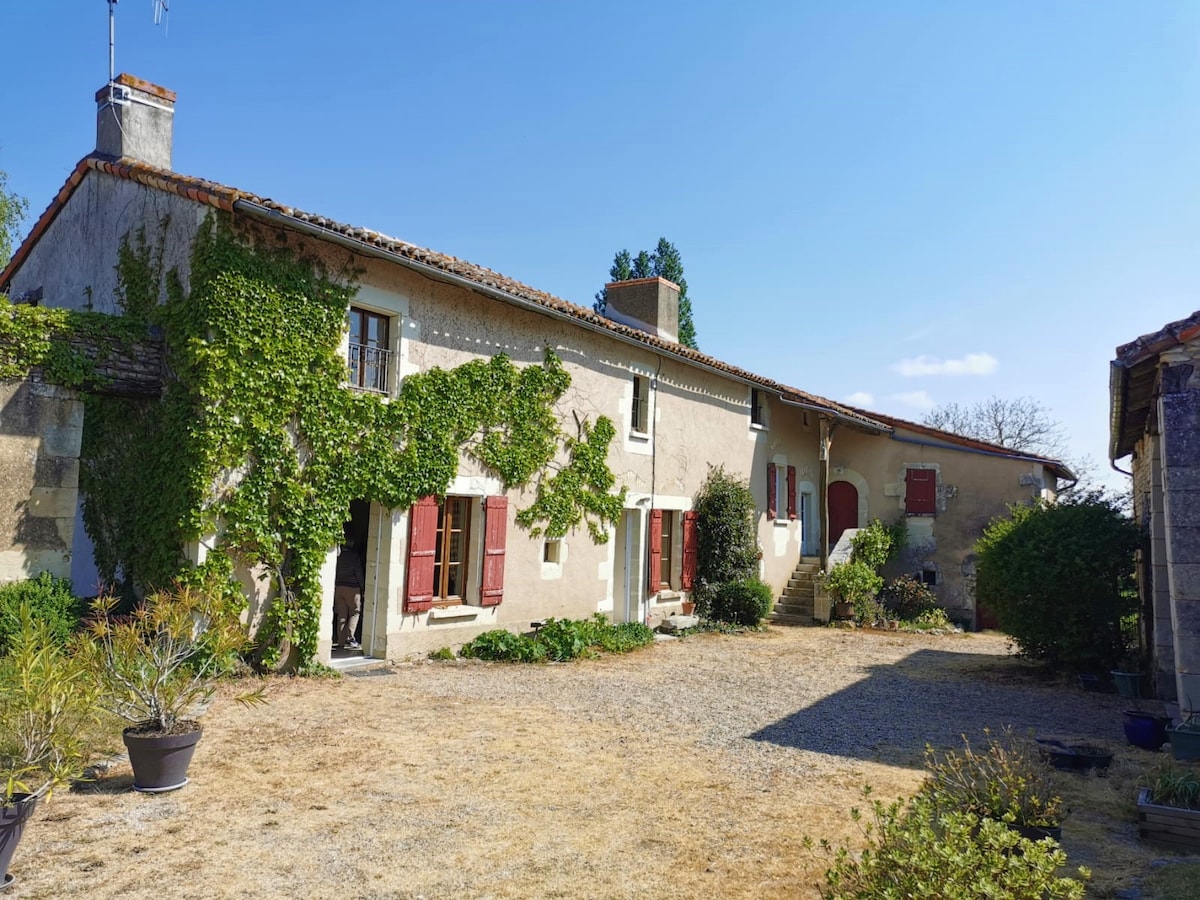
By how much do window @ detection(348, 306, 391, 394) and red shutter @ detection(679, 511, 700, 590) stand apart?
20.9ft

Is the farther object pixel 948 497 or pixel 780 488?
pixel 780 488

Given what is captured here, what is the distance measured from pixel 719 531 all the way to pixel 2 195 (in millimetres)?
16628

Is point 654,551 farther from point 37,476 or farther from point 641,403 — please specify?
point 37,476

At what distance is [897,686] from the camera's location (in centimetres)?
960

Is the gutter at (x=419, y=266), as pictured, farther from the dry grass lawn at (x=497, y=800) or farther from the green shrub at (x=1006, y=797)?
the green shrub at (x=1006, y=797)

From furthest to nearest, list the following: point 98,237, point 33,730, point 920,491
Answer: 1. point 920,491
2. point 98,237
3. point 33,730

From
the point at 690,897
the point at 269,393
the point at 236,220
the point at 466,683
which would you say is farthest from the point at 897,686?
the point at 236,220

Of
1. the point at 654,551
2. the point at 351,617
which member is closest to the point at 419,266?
the point at 351,617

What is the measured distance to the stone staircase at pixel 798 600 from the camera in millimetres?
15930

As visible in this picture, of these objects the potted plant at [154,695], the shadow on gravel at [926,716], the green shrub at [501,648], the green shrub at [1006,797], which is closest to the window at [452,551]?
the green shrub at [501,648]

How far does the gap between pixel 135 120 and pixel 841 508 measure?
47.4 ft

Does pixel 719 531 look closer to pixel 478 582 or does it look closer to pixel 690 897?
pixel 478 582

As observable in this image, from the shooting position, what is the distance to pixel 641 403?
1341 cm

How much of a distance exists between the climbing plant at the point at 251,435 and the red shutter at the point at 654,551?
4591 mm
